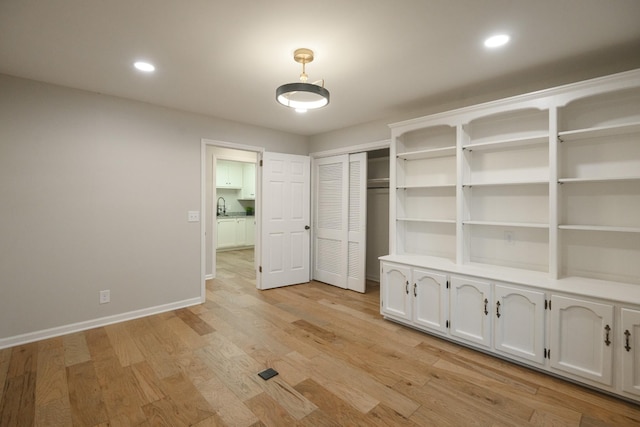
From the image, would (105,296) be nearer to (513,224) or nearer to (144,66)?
(144,66)

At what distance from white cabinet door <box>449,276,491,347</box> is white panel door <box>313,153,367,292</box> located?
180cm

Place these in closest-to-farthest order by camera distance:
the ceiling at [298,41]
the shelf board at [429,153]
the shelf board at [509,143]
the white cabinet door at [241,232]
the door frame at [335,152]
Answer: the ceiling at [298,41], the shelf board at [509,143], the shelf board at [429,153], the door frame at [335,152], the white cabinet door at [241,232]

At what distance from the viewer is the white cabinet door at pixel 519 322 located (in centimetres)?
242

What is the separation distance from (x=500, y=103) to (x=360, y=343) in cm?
266

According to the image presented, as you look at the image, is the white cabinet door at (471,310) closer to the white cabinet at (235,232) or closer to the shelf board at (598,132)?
the shelf board at (598,132)

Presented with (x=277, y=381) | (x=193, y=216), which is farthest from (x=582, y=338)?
(x=193, y=216)

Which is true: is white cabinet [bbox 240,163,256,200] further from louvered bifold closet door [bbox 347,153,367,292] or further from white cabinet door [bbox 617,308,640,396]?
white cabinet door [bbox 617,308,640,396]

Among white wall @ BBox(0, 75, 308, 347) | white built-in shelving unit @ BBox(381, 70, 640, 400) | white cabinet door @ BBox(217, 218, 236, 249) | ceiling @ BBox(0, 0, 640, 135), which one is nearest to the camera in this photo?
ceiling @ BBox(0, 0, 640, 135)

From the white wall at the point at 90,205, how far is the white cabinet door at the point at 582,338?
12.8ft

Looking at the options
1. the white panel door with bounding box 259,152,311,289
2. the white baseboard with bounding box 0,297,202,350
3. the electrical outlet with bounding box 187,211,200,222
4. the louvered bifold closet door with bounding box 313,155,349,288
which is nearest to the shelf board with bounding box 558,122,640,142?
the louvered bifold closet door with bounding box 313,155,349,288

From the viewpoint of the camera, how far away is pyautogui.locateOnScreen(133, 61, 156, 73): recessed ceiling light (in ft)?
8.53

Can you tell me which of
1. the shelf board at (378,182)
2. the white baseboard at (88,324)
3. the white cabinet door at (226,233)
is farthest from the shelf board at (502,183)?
the white cabinet door at (226,233)

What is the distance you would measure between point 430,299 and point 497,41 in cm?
233

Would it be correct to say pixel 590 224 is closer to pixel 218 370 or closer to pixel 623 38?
pixel 623 38
